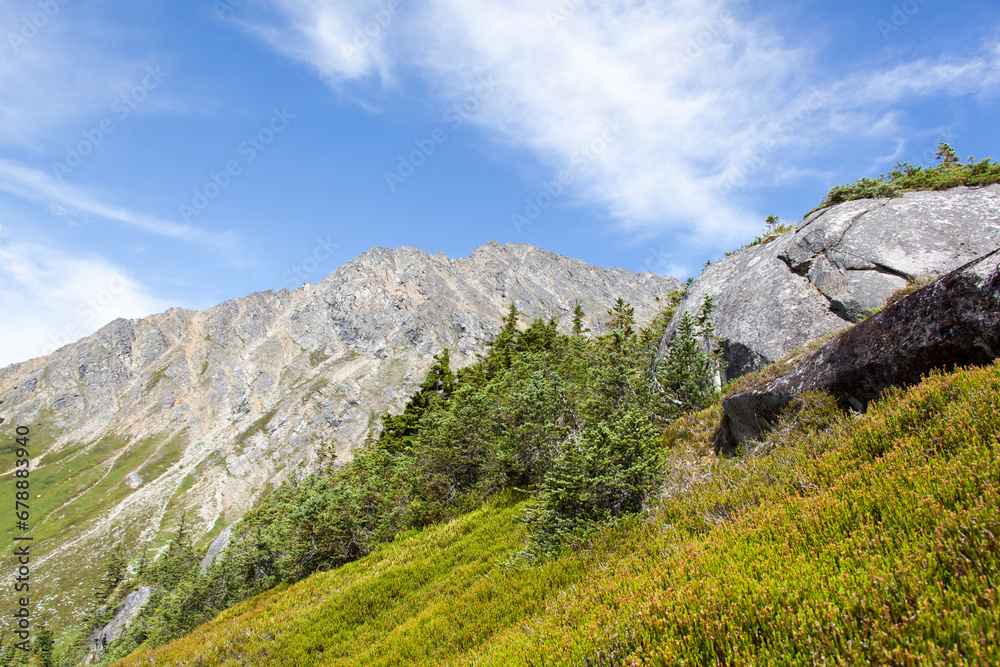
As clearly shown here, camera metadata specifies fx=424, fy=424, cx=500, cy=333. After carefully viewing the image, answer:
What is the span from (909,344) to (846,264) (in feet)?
38.3

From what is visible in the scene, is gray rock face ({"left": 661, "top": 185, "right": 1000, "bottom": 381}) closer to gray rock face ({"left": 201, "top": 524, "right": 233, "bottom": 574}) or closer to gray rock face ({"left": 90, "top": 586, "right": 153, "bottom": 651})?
gray rock face ({"left": 201, "top": 524, "right": 233, "bottom": 574})

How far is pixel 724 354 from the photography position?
1659 cm

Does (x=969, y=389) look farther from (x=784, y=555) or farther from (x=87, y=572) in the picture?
(x=87, y=572)

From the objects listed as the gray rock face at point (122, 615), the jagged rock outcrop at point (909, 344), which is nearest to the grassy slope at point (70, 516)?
the gray rock face at point (122, 615)

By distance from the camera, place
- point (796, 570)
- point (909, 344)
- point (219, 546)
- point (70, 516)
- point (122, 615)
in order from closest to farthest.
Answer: point (796, 570)
point (909, 344)
point (219, 546)
point (122, 615)
point (70, 516)

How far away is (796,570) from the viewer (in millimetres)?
3760

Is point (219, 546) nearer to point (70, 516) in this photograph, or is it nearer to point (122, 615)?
point (122, 615)

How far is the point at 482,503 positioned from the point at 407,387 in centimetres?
18280

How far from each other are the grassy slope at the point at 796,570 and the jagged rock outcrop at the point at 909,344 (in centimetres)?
56

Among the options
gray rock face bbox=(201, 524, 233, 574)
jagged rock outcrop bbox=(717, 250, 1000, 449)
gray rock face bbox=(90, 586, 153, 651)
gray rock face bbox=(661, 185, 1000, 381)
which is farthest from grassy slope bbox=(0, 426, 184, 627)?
jagged rock outcrop bbox=(717, 250, 1000, 449)

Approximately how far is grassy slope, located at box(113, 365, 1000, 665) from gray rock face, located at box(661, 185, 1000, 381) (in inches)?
353

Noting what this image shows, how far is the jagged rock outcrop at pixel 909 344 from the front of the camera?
17.8 ft

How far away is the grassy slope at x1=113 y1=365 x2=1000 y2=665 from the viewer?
2.86m

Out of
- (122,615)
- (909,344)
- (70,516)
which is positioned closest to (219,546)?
(122,615)
